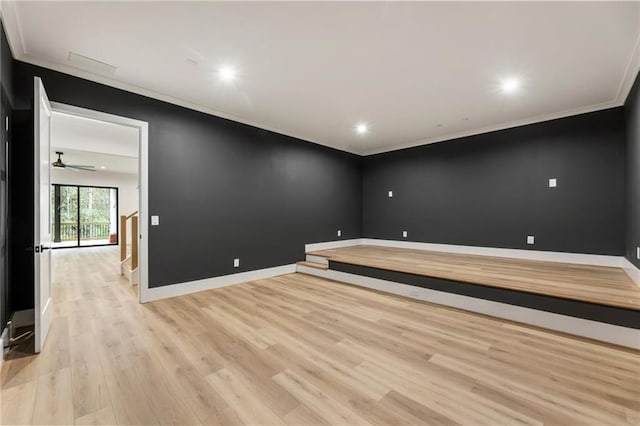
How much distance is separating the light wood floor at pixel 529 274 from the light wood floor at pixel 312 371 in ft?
1.46

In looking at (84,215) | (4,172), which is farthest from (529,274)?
(84,215)

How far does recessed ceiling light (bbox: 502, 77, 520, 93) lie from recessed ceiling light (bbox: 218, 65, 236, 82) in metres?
3.21

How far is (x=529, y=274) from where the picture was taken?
3449 millimetres

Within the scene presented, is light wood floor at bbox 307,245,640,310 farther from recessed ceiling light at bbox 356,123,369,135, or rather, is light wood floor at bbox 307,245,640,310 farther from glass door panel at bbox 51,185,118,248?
glass door panel at bbox 51,185,118,248

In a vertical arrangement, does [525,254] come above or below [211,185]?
below

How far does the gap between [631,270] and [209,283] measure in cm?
565

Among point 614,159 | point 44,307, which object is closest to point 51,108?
point 44,307

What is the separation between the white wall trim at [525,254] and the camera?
394 cm

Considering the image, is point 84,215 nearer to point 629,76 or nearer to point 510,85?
point 510,85

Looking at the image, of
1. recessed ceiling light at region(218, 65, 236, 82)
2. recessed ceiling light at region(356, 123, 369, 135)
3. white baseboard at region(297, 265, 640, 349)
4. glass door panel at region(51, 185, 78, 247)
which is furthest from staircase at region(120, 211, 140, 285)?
glass door panel at region(51, 185, 78, 247)

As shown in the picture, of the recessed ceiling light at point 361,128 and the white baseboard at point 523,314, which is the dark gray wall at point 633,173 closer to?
the white baseboard at point 523,314

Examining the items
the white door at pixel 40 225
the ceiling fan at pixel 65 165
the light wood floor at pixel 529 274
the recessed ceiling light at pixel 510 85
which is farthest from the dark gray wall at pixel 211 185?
the ceiling fan at pixel 65 165

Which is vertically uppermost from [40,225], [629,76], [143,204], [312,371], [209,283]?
[629,76]

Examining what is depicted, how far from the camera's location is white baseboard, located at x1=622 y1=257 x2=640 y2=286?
119 inches
